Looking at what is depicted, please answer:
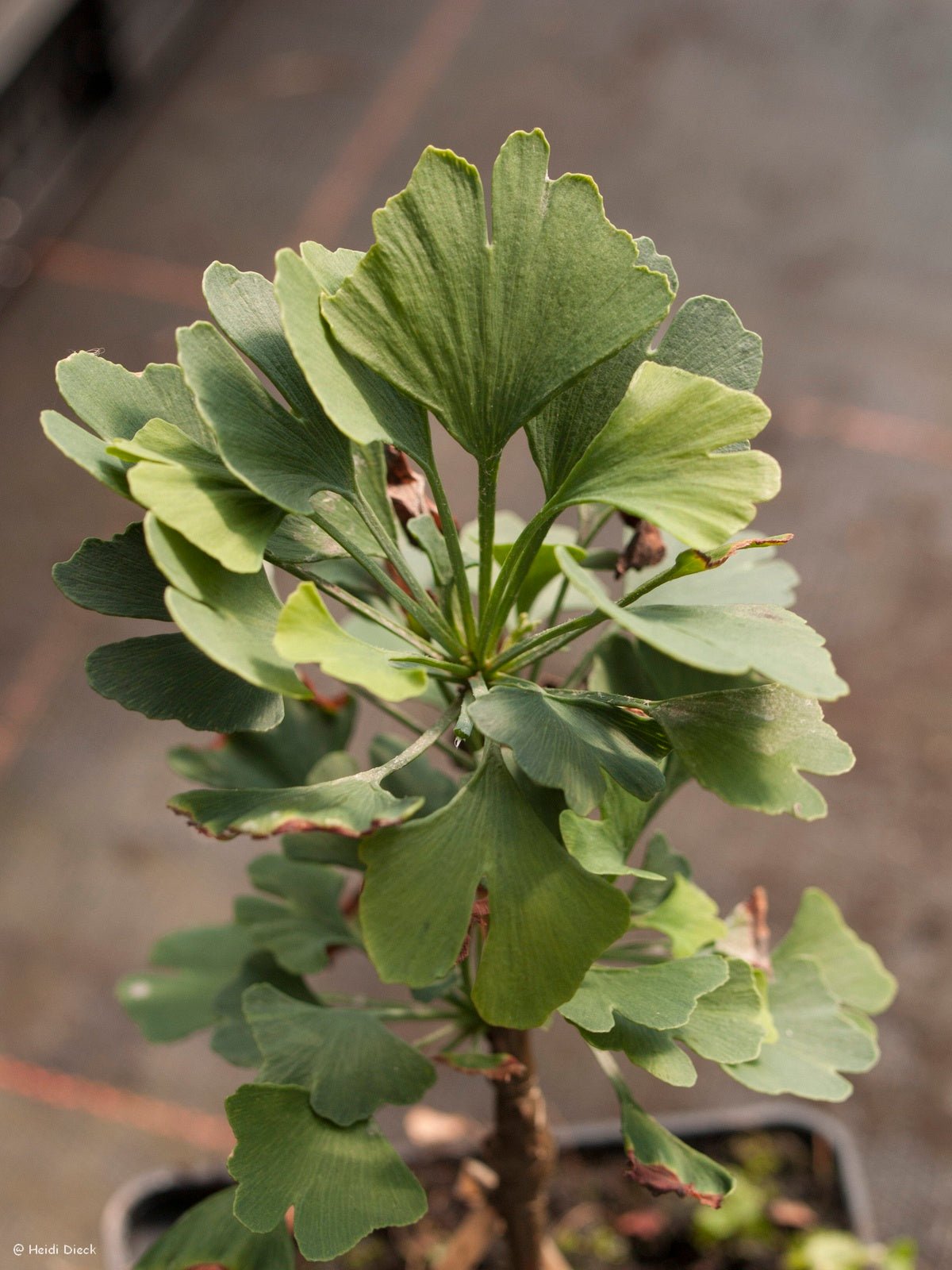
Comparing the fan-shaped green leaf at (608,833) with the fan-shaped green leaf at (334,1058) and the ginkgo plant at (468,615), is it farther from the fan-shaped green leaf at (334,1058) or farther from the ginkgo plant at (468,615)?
the fan-shaped green leaf at (334,1058)

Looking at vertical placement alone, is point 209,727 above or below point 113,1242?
above

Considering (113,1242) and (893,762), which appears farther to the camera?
(893,762)

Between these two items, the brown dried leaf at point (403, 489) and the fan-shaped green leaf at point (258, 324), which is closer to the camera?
the fan-shaped green leaf at point (258, 324)

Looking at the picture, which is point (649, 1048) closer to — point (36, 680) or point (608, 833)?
point (608, 833)

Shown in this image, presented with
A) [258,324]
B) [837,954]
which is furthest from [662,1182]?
[258,324]

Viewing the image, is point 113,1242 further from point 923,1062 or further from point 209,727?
point 923,1062

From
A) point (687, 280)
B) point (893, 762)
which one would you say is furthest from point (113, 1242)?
point (687, 280)

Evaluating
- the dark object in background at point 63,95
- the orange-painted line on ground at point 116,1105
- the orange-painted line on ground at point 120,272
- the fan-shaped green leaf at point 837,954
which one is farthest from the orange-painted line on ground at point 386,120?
the fan-shaped green leaf at point 837,954
